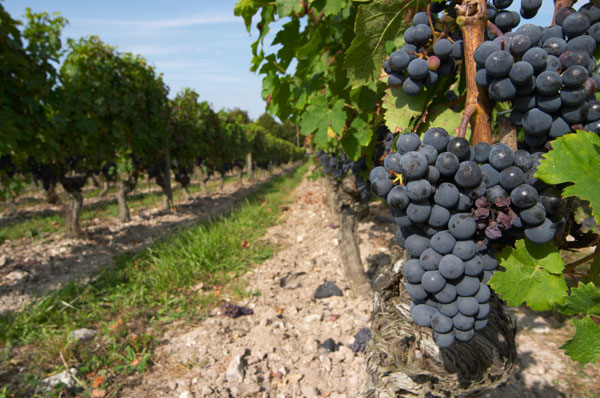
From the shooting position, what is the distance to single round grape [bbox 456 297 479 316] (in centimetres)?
102

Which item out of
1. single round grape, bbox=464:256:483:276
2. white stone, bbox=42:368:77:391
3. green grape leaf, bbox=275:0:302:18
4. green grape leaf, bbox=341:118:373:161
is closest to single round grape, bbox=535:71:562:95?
single round grape, bbox=464:256:483:276

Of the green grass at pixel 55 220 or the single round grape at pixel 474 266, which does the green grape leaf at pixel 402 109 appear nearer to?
the single round grape at pixel 474 266

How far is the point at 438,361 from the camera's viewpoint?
56.0 inches

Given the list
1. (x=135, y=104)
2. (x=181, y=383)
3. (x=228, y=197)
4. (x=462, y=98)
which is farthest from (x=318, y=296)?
(x=228, y=197)

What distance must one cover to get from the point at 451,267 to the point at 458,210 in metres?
0.16

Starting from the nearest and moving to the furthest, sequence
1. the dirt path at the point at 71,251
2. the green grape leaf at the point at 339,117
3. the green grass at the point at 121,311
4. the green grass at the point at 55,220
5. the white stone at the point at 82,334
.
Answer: the green grape leaf at the point at 339,117
the green grass at the point at 121,311
the white stone at the point at 82,334
the dirt path at the point at 71,251
the green grass at the point at 55,220

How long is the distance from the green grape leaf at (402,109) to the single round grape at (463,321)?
625 millimetres

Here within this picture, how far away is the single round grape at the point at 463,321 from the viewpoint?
105cm

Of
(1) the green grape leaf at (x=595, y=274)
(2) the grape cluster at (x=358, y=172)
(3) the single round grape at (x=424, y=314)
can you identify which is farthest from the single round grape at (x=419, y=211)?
(2) the grape cluster at (x=358, y=172)

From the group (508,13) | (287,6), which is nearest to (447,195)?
(508,13)

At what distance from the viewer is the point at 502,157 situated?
2.97ft

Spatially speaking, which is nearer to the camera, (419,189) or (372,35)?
(419,189)

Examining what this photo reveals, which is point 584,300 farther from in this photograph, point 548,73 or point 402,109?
point 402,109

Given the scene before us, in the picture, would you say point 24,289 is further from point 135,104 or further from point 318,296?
point 135,104
